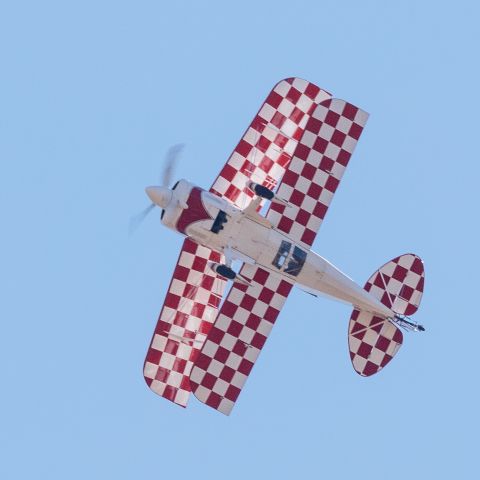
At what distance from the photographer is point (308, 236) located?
18484 mm

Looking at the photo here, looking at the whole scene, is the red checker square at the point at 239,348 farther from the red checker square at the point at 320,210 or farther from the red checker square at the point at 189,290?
the red checker square at the point at 320,210

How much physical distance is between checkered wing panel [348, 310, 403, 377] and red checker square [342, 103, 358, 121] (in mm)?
3229

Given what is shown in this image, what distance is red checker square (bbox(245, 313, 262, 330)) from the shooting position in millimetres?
18234

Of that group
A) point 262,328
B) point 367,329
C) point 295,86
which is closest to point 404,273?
point 367,329

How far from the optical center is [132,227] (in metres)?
18.2

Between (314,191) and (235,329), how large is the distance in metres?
2.59

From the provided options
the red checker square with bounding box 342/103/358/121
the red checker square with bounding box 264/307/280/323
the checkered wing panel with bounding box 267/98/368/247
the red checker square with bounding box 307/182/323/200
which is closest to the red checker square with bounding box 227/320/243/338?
the red checker square with bounding box 264/307/280/323

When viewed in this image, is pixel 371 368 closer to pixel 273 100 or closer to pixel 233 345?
pixel 233 345

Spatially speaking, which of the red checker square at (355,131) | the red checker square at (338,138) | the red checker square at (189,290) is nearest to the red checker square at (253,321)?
the red checker square at (189,290)

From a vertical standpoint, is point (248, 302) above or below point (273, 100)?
below

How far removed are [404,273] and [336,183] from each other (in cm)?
185

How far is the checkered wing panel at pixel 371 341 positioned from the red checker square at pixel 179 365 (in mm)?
2753

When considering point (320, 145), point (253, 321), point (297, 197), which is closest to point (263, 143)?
point (320, 145)

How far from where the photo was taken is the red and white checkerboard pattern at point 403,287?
18.7 metres
